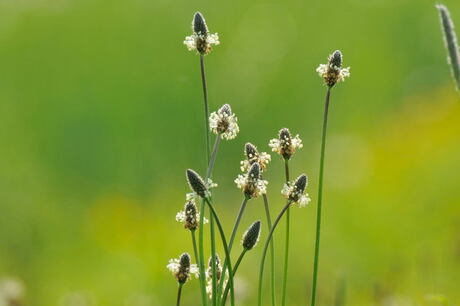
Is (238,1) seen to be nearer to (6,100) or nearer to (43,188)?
(6,100)

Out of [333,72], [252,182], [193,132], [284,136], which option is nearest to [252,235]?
[252,182]

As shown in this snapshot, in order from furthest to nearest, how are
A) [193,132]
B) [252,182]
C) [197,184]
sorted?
[193,132]
[252,182]
[197,184]

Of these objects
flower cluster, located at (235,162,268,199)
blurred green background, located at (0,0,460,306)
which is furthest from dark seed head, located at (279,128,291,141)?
blurred green background, located at (0,0,460,306)

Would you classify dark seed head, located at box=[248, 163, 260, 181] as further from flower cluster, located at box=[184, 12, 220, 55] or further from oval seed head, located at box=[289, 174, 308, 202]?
flower cluster, located at box=[184, 12, 220, 55]

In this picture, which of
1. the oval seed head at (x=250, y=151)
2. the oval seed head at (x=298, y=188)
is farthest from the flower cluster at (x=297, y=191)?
the oval seed head at (x=250, y=151)

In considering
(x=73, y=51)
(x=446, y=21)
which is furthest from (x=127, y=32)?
(x=446, y=21)

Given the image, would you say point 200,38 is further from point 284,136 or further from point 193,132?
point 193,132
